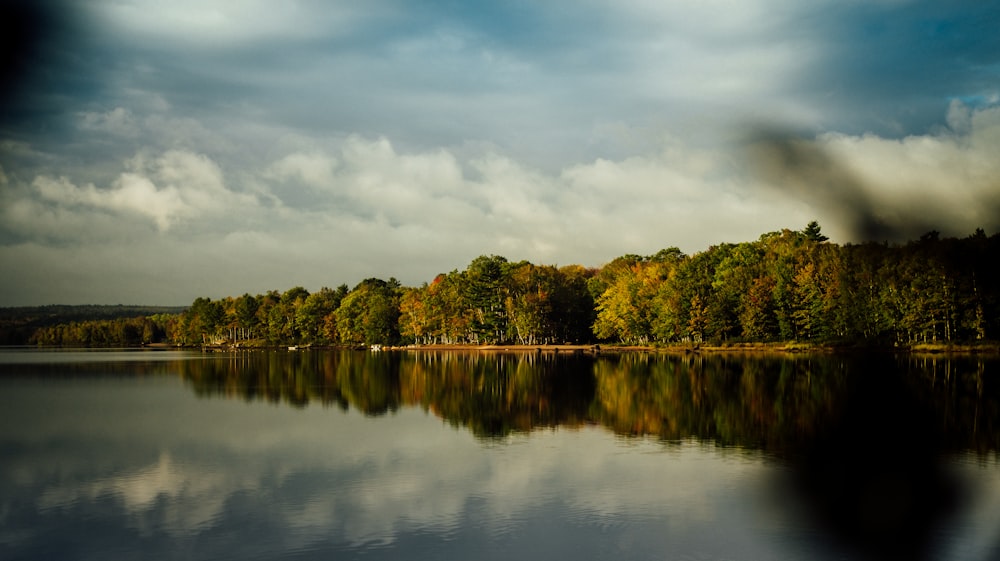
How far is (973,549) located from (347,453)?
16.0 m

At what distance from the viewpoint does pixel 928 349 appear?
251 ft

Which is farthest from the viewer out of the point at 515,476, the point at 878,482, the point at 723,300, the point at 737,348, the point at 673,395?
the point at 723,300

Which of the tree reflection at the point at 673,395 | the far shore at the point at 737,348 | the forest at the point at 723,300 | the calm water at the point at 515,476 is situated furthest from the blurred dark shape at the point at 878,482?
the far shore at the point at 737,348

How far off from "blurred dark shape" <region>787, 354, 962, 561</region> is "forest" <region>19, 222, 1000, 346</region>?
2862cm

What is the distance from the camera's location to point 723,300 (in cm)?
9338

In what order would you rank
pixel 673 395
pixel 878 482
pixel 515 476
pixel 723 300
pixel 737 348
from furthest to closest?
pixel 723 300
pixel 737 348
pixel 673 395
pixel 515 476
pixel 878 482

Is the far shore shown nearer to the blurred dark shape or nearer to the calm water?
the calm water

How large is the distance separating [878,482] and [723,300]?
253 ft

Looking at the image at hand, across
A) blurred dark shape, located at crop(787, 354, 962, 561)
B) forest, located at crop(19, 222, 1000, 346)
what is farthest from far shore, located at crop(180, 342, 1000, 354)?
blurred dark shape, located at crop(787, 354, 962, 561)

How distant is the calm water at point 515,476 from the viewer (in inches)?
546

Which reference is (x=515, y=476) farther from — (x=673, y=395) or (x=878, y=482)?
(x=673, y=395)

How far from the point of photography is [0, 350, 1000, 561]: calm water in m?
13.9

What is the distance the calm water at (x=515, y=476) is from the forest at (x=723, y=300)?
2924cm

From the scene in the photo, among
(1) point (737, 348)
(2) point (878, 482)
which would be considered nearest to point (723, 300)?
(1) point (737, 348)
